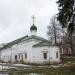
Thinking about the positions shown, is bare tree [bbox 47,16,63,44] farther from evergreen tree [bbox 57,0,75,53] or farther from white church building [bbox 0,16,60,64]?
evergreen tree [bbox 57,0,75,53]

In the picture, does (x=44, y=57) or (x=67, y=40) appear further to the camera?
(x=67, y=40)

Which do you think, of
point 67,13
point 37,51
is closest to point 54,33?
point 37,51

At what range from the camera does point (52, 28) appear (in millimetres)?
76188

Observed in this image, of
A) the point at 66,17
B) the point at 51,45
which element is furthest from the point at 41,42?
the point at 66,17

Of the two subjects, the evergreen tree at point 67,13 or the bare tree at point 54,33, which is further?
the bare tree at point 54,33

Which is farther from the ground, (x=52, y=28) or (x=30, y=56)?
(x=52, y=28)

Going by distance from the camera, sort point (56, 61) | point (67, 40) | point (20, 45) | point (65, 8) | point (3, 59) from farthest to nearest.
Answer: point (3, 59) → point (67, 40) → point (20, 45) → point (56, 61) → point (65, 8)

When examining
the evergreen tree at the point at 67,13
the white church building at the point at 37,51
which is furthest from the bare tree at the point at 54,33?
the evergreen tree at the point at 67,13

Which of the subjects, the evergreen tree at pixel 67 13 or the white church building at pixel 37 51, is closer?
the evergreen tree at pixel 67 13

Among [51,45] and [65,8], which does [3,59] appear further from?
[65,8]

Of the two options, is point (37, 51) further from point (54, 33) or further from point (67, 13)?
point (67, 13)

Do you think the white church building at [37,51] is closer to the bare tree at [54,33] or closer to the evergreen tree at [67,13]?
the bare tree at [54,33]

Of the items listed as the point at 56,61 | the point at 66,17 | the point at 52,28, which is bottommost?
the point at 56,61

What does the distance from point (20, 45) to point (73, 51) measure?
16149 millimetres
